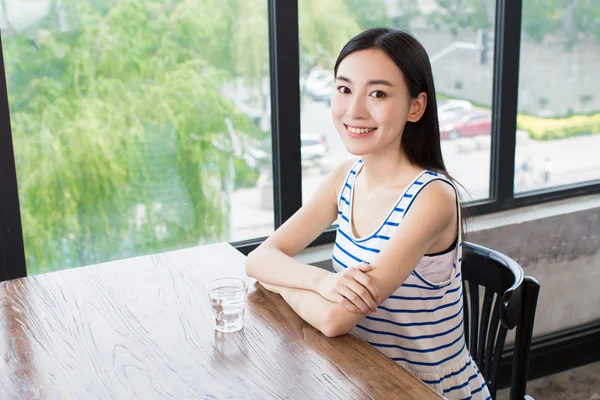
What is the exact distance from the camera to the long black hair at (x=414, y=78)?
1439 millimetres

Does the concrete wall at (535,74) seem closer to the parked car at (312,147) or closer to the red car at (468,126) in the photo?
the red car at (468,126)

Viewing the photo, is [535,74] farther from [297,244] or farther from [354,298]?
[354,298]

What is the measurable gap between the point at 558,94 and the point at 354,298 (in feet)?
6.00

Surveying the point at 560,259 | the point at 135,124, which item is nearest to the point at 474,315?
the point at 135,124

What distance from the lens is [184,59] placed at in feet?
6.81

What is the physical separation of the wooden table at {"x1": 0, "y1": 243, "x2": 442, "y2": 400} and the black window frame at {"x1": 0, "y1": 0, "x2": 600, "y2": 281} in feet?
1.35

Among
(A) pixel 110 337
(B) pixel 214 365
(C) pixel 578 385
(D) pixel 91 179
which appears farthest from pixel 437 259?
(C) pixel 578 385

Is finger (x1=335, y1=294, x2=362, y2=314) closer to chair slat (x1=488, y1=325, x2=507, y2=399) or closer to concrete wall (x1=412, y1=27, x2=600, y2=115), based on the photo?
chair slat (x1=488, y1=325, x2=507, y2=399)

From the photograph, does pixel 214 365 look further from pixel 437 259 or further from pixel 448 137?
pixel 448 137

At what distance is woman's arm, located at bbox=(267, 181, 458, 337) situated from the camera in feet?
4.21

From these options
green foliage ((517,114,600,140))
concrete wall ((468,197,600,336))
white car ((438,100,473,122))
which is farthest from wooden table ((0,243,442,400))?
green foliage ((517,114,600,140))

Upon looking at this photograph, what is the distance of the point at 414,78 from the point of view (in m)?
1.45

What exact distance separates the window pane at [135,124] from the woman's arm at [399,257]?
0.76 metres

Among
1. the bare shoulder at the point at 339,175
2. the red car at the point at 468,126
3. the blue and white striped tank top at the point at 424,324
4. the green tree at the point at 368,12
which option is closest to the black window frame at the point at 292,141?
→ the red car at the point at 468,126
